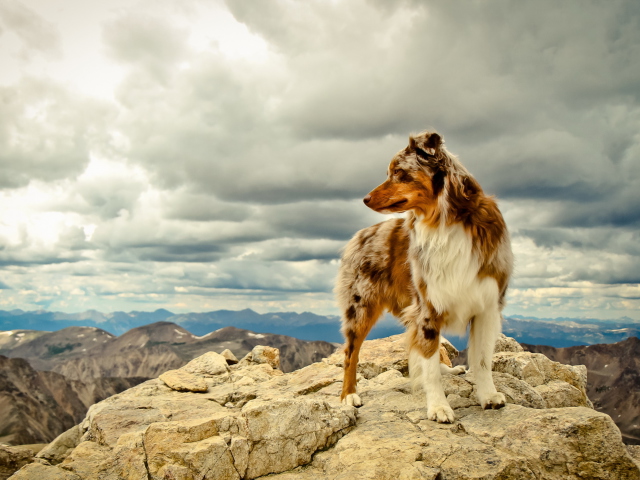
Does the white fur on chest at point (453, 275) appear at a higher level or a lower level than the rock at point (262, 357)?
higher

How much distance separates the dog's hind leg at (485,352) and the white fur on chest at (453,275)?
0.24 m

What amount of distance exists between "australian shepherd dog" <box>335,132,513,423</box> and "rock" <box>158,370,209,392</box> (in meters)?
7.50

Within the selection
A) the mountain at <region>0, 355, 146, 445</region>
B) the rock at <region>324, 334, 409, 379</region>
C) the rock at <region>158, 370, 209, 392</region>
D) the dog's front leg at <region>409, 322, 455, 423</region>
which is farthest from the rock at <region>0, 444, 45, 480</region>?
the mountain at <region>0, 355, 146, 445</region>

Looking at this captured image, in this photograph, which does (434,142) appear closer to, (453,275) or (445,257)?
(445,257)

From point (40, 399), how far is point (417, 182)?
663 feet

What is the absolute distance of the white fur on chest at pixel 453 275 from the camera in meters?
6.66

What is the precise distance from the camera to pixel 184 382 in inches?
504

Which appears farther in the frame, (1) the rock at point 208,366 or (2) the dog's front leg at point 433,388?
(1) the rock at point 208,366

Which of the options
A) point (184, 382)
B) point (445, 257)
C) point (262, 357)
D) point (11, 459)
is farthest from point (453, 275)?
point (11, 459)

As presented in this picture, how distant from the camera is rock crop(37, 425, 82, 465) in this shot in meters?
9.85

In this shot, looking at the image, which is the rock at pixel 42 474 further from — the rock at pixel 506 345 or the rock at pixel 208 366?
the rock at pixel 506 345

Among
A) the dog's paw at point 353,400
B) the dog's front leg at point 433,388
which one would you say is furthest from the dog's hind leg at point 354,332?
the dog's front leg at point 433,388

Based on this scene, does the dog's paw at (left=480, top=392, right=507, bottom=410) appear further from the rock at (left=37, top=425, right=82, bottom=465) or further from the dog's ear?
the rock at (left=37, top=425, right=82, bottom=465)

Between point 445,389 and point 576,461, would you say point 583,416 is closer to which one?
point 576,461
